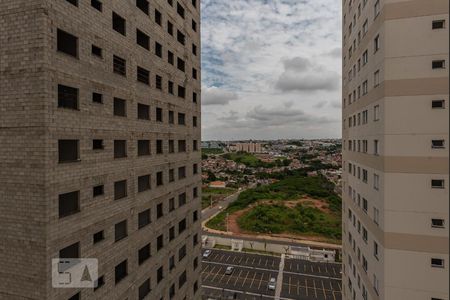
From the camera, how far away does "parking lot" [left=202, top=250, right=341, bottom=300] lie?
50031mm

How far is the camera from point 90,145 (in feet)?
47.8

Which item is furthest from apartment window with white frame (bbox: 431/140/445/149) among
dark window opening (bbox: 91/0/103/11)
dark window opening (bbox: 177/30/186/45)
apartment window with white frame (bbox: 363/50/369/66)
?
dark window opening (bbox: 177/30/186/45)

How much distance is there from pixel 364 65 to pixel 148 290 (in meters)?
24.7

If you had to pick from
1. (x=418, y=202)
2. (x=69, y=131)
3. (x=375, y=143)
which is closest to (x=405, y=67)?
(x=375, y=143)

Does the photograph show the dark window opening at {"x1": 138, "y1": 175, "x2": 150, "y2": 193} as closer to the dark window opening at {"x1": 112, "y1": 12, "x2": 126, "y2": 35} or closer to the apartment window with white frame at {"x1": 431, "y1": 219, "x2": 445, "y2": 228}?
the dark window opening at {"x1": 112, "y1": 12, "x2": 126, "y2": 35}

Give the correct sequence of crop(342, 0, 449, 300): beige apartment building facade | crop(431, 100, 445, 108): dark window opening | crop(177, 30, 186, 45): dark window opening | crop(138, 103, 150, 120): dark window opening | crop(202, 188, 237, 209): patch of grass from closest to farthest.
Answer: crop(431, 100, 445, 108): dark window opening, crop(342, 0, 449, 300): beige apartment building facade, crop(138, 103, 150, 120): dark window opening, crop(177, 30, 186, 45): dark window opening, crop(202, 188, 237, 209): patch of grass

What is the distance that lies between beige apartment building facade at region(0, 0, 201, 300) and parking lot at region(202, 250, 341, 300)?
3080cm

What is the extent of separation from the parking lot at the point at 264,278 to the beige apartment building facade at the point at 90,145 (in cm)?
3080

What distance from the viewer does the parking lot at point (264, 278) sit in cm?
5003

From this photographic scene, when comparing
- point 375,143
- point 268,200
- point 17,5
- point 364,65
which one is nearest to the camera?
point 17,5

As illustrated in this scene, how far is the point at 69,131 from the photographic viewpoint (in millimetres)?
13188

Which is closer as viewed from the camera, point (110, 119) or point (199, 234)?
point (110, 119)

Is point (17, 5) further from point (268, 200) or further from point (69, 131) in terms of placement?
point (268, 200)

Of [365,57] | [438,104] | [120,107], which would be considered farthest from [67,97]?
[365,57]
